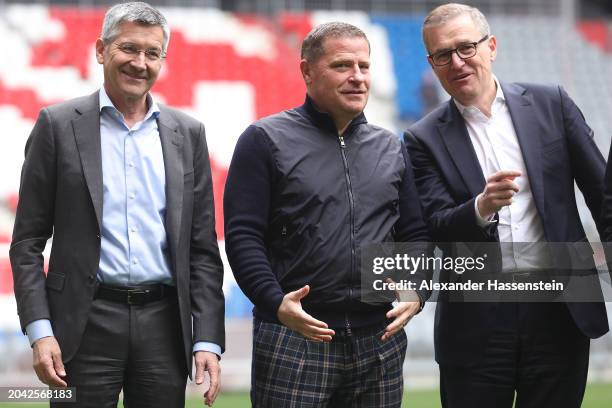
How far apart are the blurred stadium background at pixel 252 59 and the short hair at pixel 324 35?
23.6ft

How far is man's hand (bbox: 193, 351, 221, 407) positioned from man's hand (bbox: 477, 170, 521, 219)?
0.84 meters

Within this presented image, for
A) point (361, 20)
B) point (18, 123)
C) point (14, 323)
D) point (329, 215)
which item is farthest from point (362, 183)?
point (361, 20)

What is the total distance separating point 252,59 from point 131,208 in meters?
9.22

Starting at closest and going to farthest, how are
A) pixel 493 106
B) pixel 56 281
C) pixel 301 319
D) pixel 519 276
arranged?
pixel 301 319, pixel 56 281, pixel 519 276, pixel 493 106

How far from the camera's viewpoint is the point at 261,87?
1126 centimetres

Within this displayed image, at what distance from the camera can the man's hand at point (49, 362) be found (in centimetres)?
240

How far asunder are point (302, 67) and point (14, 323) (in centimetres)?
521

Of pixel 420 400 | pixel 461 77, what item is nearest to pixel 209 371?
pixel 461 77

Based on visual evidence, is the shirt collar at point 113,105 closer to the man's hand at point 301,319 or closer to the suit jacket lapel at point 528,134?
the man's hand at point 301,319

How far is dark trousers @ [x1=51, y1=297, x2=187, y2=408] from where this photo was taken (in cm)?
245

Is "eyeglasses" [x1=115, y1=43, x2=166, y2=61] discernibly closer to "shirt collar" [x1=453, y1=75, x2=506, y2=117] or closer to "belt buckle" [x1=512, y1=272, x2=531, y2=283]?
"shirt collar" [x1=453, y1=75, x2=506, y2=117]

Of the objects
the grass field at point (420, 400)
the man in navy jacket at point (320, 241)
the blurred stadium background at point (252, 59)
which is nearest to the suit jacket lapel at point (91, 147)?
the man in navy jacket at point (320, 241)

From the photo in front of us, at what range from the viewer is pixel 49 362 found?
2.40 metres

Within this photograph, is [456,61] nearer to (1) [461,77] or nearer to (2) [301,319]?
(1) [461,77]
